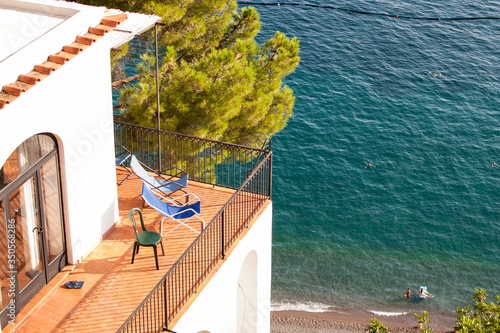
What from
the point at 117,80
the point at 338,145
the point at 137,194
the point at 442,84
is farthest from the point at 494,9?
the point at 137,194

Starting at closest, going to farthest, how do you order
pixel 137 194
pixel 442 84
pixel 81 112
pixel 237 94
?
pixel 81 112, pixel 137 194, pixel 237 94, pixel 442 84

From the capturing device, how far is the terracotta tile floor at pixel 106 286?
28.7ft

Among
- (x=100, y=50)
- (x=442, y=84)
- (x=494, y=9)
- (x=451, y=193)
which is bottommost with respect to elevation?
(x=451, y=193)

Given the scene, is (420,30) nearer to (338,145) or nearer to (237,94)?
(338,145)

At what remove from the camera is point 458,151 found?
4066 cm

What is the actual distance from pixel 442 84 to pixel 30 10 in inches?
1649

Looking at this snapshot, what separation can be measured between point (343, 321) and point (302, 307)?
2040 mm

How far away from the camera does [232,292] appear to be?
10.9 meters

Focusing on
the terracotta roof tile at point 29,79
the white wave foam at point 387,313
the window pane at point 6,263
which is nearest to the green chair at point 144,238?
the window pane at point 6,263

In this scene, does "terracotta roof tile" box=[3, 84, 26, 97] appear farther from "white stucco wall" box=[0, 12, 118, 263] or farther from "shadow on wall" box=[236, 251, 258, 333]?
"shadow on wall" box=[236, 251, 258, 333]

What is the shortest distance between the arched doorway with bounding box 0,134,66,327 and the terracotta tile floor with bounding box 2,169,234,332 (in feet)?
0.75

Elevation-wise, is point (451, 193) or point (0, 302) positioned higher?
point (0, 302)

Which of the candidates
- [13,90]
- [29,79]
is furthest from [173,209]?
[13,90]

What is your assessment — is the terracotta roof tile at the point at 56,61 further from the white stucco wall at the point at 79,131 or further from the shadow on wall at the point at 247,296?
the shadow on wall at the point at 247,296
